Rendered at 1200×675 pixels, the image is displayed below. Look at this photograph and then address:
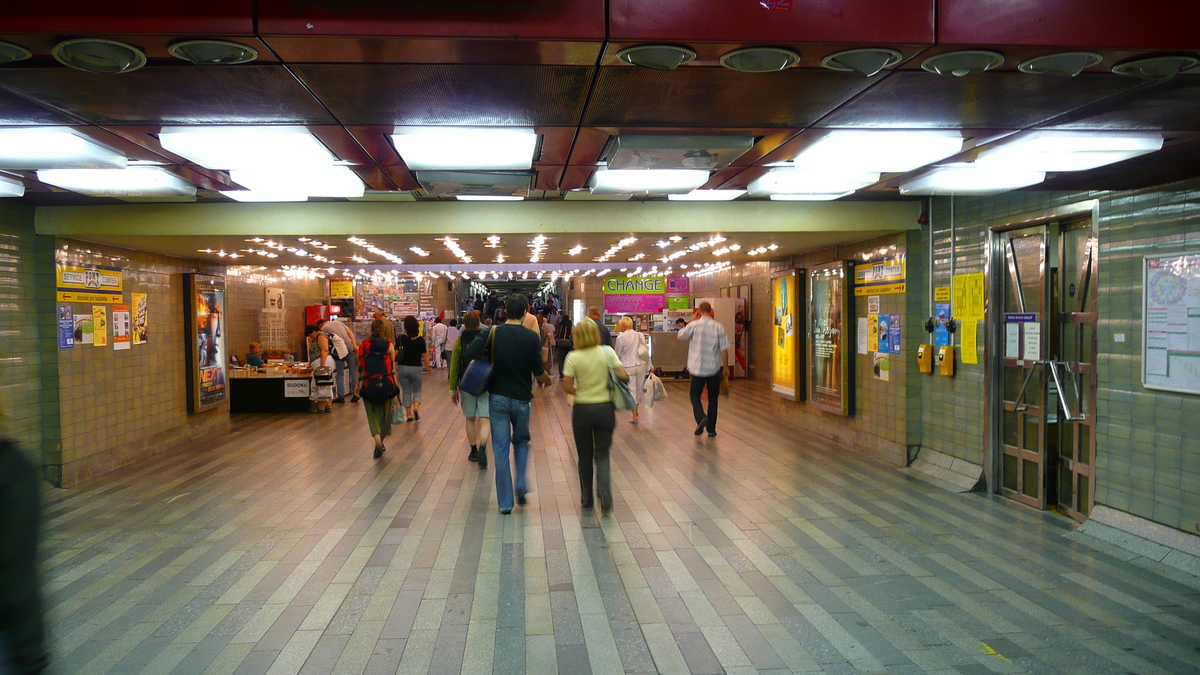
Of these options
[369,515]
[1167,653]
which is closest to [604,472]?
[369,515]

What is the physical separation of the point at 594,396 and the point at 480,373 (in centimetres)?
107

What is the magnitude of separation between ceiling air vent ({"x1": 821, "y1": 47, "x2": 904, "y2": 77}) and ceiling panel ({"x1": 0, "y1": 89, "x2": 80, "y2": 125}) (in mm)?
3271

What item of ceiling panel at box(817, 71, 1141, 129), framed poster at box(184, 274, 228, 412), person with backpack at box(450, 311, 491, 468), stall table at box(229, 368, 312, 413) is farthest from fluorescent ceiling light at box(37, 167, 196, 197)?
stall table at box(229, 368, 312, 413)

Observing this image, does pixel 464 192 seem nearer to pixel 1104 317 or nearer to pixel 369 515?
pixel 369 515

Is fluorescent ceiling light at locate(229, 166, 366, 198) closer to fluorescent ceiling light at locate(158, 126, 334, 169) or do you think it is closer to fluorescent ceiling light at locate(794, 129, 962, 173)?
fluorescent ceiling light at locate(158, 126, 334, 169)

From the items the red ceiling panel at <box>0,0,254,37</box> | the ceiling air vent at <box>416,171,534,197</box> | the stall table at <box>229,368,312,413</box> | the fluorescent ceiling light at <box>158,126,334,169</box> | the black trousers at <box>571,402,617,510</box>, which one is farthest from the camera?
the stall table at <box>229,368,312,413</box>

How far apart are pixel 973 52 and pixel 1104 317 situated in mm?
3776

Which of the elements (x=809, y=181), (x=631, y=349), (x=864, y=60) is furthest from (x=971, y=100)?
(x=631, y=349)

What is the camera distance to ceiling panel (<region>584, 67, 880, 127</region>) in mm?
Answer: 2971

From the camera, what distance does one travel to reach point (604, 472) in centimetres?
602

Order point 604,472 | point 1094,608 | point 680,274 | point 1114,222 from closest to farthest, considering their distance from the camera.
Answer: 1. point 1094,608
2. point 1114,222
3. point 604,472
4. point 680,274

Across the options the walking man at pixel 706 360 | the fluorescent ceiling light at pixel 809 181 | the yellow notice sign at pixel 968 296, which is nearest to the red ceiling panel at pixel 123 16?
the fluorescent ceiling light at pixel 809 181

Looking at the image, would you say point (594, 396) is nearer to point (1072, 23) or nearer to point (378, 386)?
point (378, 386)

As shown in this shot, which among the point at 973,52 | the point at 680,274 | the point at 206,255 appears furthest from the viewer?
the point at 680,274
